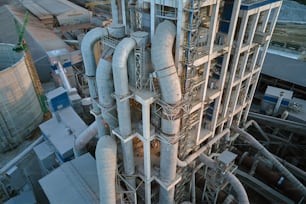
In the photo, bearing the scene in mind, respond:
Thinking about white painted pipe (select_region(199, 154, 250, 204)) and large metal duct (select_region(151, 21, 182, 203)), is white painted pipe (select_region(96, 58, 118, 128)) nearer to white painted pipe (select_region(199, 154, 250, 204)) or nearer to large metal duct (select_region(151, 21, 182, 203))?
large metal duct (select_region(151, 21, 182, 203))

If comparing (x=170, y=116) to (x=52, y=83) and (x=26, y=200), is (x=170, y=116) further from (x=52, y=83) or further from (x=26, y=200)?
(x=52, y=83)

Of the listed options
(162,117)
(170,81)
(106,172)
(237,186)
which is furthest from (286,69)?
(106,172)

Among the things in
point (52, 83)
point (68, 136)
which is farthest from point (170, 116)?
point (52, 83)

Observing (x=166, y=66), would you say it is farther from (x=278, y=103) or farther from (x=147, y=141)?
(x=278, y=103)

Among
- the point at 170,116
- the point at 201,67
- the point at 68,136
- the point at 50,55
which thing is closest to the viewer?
the point at 170,116

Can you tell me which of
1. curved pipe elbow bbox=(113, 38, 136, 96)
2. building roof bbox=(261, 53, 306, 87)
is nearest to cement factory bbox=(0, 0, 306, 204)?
curved pipe elbow bbox=(113, 38, 136, 96)

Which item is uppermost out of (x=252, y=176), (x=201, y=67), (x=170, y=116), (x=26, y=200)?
(x=201, y=67)

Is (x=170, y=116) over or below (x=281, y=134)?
over

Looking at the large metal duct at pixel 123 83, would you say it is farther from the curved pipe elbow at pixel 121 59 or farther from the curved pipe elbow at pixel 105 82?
the curved pipe elbow at pixel 105 82
